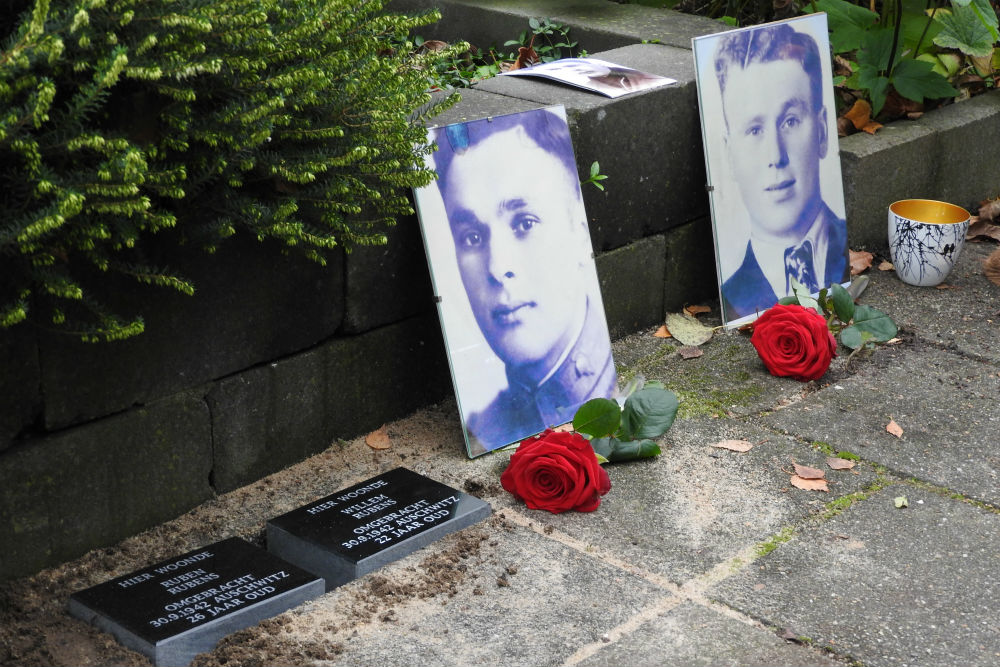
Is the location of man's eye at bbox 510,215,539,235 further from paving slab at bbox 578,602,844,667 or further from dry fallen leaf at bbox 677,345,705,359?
paving slab at bbox 578,602,844,667

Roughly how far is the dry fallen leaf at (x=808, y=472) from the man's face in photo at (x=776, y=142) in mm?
1200

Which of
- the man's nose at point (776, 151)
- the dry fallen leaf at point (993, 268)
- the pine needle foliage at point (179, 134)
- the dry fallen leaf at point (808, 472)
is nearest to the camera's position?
the pine needle foliage at point (179, 134)

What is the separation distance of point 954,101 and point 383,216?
3202 millimetres

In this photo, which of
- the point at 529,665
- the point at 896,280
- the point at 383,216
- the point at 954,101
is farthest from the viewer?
the point at 954,101

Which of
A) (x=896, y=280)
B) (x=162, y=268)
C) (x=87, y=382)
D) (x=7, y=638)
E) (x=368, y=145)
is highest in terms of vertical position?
(x=368, y=145)

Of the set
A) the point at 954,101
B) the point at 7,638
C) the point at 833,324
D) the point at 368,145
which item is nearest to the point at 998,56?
the point at 954,101

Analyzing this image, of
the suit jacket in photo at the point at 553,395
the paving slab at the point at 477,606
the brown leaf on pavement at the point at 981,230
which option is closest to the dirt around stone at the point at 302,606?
the paving slab at the point at 477,606

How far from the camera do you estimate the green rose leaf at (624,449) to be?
310 centimetres

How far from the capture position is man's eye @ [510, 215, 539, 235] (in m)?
3.29

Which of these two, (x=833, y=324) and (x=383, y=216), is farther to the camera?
(x=833, y=324)

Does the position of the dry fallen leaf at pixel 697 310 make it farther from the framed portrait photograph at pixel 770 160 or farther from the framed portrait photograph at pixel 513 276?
the framed portrait photograph at pixel 513 276

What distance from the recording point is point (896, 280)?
4.45 metres

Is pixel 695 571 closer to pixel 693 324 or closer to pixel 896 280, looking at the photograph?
pixel 693 324

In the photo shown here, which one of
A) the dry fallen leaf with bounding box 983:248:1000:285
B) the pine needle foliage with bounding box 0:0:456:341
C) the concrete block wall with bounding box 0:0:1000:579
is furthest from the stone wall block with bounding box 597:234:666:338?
the dry fallen leaf with bounding box 983:248:1000:285
